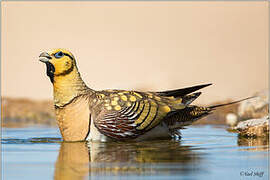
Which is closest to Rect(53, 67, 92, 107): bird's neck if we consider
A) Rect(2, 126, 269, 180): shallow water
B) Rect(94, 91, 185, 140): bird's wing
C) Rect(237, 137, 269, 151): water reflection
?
Rect(94, 91, 185, 140): bird's wing

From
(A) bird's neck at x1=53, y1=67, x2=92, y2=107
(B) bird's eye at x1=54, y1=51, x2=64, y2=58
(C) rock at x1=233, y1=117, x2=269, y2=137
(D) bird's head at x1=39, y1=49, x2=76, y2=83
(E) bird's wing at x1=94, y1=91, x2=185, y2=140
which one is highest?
(B) bird's eye at x1=54, y1=51, x2=64, y2=58

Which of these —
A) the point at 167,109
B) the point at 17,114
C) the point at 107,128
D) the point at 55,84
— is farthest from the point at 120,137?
the point at 17,114

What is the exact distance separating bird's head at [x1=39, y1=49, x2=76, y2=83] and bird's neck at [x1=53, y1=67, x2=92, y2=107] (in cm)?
7

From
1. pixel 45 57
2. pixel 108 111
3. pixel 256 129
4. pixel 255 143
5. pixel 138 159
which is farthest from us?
pixel 256 129

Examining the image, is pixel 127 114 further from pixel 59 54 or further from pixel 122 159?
pixel 122 159

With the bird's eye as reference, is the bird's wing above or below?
below

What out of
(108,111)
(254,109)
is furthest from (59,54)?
(254,109)

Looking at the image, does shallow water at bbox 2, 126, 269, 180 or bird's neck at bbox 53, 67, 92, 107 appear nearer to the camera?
shallow water at bbox 2, 126, 269, 180

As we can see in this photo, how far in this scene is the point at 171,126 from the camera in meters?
7.74

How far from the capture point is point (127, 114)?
286 inches

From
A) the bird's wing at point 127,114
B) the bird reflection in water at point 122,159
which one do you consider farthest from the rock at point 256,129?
the bird reflection in water at point 122,159

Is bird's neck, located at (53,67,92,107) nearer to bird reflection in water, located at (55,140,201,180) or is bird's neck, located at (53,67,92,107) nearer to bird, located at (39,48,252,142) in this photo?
bird, located at (39,48,252,142)

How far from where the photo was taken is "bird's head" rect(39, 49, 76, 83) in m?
7.54

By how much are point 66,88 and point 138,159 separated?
255 cm
